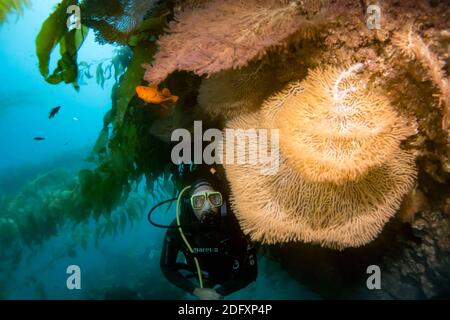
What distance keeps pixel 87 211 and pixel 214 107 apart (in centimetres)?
344

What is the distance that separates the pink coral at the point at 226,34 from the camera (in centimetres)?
177

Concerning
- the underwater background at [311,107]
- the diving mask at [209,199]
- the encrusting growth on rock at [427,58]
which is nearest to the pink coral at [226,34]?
the underwater background at [311,107]

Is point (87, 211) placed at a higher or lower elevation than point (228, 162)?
higher

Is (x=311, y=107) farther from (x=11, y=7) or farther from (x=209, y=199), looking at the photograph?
(x=11, y=7)

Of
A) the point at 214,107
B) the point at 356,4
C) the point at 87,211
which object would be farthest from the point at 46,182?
the point at 356,4

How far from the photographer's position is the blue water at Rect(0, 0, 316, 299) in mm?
12477

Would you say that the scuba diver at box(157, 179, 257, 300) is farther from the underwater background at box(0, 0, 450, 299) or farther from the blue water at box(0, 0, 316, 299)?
the blue water at box(0, 0, 316, 299)

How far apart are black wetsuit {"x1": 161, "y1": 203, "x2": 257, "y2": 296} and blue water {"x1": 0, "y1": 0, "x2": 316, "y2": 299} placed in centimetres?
212

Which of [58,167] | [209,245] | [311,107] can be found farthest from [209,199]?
[58,167]

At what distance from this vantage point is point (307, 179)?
1.92 metres

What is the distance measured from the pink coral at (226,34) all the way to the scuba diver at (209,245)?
2008 millimetres

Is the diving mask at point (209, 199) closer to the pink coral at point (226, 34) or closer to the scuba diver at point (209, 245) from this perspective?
the scuba diver at point (209, 245)

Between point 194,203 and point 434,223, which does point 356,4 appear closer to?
point 434,223

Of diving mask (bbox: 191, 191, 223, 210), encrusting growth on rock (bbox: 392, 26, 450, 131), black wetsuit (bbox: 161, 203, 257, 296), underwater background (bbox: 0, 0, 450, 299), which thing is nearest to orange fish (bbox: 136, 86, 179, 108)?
underwater background (bbox: 0, 0, 450, 299)
